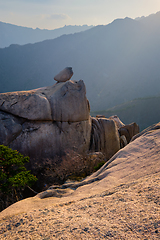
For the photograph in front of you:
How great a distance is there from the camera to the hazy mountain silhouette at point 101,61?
7444cm

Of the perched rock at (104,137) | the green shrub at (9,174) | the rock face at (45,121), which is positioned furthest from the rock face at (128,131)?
the green shrub at (9,174)

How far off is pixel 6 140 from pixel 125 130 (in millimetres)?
9132

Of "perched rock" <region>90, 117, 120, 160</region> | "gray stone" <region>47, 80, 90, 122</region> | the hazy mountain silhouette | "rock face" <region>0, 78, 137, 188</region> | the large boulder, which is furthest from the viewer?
the hazy mountain silhouette

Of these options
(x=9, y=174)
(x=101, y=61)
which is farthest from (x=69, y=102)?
(x=101, y=61)

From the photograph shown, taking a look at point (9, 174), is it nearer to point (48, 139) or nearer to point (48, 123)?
point (48, 139)

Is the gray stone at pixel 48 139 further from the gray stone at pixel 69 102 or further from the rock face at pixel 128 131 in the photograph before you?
the rock face at pixel 128 131

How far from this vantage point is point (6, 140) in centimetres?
955

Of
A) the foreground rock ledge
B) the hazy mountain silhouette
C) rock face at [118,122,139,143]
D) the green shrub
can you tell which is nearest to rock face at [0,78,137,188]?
the green shrub

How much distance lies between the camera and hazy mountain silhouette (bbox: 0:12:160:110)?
244 feet

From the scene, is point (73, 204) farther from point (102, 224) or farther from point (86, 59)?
point (86, 59)

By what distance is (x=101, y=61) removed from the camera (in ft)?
297

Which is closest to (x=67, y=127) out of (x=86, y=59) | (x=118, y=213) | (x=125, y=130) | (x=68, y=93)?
(x=68, y=93)

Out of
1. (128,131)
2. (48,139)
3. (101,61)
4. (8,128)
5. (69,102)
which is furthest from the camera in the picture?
(101,61)

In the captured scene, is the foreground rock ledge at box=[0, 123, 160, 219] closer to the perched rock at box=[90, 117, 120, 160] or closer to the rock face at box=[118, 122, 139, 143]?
the perched rock at box=[90, 117, 120, 160]
